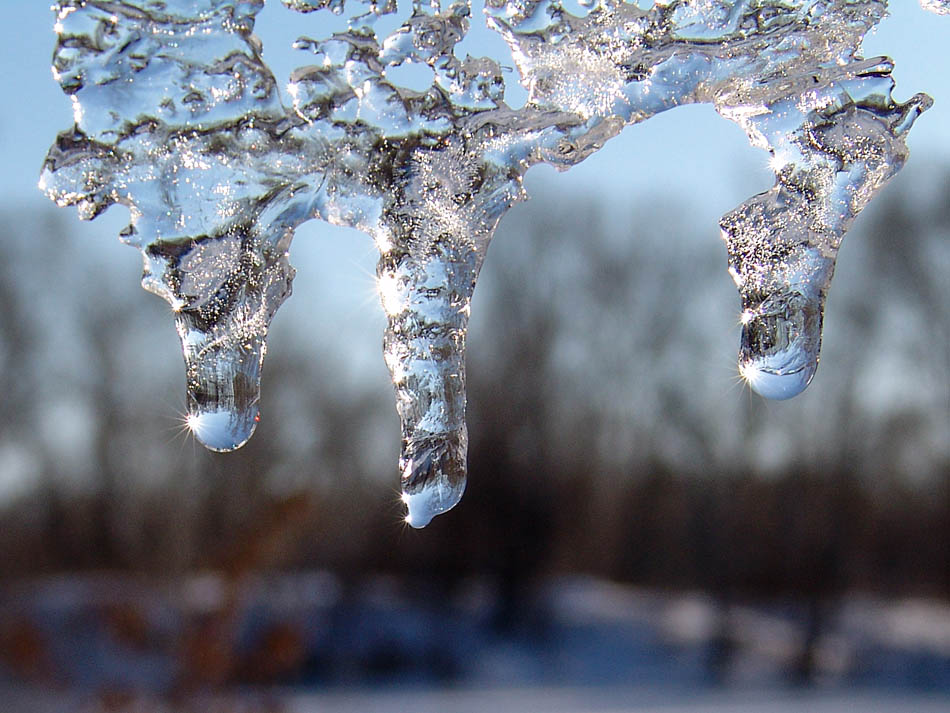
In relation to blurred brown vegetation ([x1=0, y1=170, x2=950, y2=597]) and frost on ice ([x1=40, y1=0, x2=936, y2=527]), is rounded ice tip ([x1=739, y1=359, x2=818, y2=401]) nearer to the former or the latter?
frost on ice ([x1=40, y1=0, x2=936, y2=527])

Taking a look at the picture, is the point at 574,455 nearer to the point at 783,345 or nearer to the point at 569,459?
the point at 569,459

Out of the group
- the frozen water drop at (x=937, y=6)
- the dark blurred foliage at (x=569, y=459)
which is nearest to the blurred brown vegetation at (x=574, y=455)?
the dark blurred foliage at (x=569, y=459)

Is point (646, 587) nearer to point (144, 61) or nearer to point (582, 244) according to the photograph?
point (582, 244)

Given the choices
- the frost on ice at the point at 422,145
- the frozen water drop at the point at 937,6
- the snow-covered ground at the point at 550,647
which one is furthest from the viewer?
the snow-covered ground at the point at 550,647

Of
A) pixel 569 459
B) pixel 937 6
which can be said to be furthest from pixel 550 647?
pixel 937 6

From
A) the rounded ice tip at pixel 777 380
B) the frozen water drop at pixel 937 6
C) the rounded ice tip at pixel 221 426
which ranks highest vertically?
the frozen water drop at pixel 937 6

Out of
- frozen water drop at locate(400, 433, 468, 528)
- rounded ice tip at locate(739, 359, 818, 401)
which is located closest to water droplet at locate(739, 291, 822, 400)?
rounded ice tip at locate(739, 359, 818, 401)

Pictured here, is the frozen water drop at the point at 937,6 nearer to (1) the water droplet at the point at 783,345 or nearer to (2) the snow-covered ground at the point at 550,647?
(1) the water droplet at the point at 783,345

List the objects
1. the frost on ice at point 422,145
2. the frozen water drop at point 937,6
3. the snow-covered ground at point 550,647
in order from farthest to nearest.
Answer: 1. the snow-covered ground at point 550,647
2. the frozen water drop at point 937,6
3. the frost on ice at point 422,145

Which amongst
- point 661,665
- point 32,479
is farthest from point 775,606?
point 32,479
